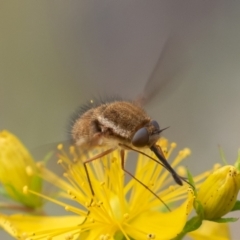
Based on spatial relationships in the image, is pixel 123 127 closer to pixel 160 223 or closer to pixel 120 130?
pixel 120 130

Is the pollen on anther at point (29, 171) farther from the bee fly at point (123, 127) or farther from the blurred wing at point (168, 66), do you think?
the blurred wing at point (168, 66)

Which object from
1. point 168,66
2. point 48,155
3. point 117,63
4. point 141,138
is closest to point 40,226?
point 48,155

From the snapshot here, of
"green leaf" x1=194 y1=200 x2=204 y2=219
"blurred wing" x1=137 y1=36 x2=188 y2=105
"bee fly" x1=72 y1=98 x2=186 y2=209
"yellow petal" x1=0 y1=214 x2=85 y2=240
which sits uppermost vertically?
"blurred wing" x1=137 y1=36 x2=188 y2=105

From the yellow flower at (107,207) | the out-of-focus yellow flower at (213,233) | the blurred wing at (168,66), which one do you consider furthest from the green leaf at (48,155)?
the out-of-focus yellow flower at (213,233)

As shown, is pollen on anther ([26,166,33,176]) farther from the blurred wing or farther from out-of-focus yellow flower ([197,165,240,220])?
out-of-focus yellow flower ([197,165,240,220])

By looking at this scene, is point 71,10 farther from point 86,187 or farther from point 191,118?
point 86,187

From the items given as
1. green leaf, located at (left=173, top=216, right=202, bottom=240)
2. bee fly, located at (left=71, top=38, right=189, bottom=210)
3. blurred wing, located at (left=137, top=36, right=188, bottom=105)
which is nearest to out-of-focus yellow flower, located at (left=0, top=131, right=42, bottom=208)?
bee fly, located at (left=71, top=38, right=189, bottom=210)
